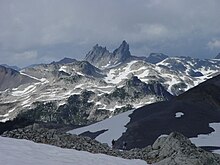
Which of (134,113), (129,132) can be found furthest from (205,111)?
(129,132)

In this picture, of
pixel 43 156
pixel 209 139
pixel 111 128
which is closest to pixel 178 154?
pixel 43 156

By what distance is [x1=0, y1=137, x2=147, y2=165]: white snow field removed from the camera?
24.9 metres

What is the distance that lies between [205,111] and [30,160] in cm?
7766

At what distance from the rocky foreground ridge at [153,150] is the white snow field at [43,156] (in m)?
2.69

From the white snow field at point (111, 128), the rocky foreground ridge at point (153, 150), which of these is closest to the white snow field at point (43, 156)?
the rocky foreground ridge at point (153, 150)

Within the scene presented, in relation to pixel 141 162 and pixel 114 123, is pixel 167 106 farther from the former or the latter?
pixel 141 162

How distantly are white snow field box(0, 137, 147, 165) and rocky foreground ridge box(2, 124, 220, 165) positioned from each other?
269cm

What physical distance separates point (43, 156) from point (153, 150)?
55.1 ft

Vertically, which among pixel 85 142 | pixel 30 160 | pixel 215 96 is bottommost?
pixel 30 160

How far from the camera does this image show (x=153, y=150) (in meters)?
41.6

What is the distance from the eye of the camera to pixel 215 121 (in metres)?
87.2

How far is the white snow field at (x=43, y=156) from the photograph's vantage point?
81.6ft

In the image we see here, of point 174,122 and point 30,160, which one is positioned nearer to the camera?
point 30,160

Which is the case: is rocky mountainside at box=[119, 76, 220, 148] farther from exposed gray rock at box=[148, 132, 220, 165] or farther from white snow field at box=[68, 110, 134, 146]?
exposed gray rock at box=[148, 132, 220, 165]
